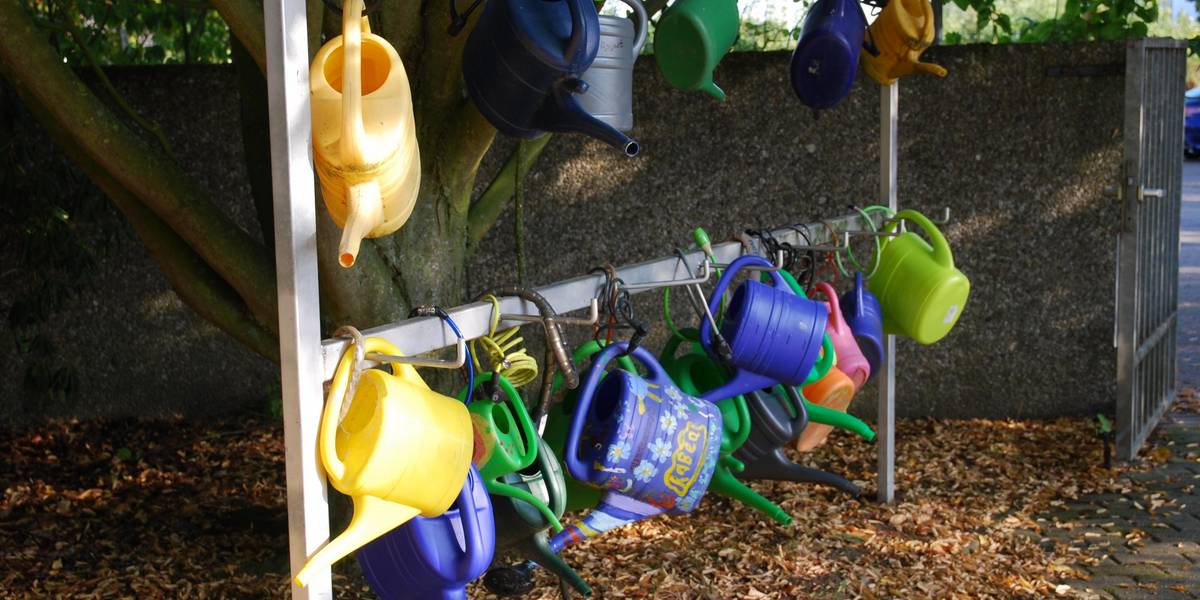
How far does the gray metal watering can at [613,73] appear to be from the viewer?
1.90 meters

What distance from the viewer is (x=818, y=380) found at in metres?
2.36

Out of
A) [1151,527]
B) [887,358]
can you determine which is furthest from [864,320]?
[1151,527]

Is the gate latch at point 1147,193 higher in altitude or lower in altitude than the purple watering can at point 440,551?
higher

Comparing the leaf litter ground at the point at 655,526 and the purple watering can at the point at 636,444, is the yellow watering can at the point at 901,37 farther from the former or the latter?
the purple watering can at the point at 636,444

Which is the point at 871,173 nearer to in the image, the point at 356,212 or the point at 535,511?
the point at 535,511

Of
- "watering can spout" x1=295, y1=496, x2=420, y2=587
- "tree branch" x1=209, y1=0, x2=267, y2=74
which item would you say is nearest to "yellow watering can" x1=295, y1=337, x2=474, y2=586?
"watering can spout" x1=295, y1=496, x2=420, y2=587

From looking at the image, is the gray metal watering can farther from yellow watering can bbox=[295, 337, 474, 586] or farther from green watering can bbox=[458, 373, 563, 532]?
yellow watering can bbox=[295, 337, 474, 586]

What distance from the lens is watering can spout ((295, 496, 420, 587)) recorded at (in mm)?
1382

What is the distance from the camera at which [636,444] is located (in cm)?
178

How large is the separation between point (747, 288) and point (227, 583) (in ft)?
5.46

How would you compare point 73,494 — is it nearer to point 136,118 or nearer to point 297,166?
point 136,118

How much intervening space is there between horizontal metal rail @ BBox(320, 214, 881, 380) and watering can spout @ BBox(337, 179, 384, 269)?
0.42ft

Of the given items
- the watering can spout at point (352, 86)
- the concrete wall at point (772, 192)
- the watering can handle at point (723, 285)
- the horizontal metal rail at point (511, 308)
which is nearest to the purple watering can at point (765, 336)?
the watering can handle at point (723, 285)

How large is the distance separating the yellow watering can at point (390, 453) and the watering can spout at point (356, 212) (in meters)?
0.13
